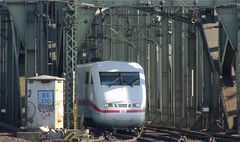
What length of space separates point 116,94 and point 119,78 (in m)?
1.00

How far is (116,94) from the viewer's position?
29.3 meters

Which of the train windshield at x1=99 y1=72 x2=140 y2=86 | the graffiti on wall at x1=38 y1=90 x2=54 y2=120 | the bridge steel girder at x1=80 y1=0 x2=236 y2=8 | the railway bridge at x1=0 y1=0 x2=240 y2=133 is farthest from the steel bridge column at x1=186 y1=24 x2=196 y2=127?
the graffiti on wall at x1=38 y1=90 x2=54 y2=120

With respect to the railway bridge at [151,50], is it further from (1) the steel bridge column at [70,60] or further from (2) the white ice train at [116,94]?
(2) the white ice train at [116,94]

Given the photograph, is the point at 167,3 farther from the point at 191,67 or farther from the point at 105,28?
the point at 105,28

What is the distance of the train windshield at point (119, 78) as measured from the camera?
98.0 ft

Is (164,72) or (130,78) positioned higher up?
(130,78)

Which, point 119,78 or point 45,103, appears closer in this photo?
point 45,103

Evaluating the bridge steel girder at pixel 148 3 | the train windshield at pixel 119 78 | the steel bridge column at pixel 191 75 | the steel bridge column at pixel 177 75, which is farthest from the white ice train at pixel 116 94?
the steel bridge column at pixel 177 75

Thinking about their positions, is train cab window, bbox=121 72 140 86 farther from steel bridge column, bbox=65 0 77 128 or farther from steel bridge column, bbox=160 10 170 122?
steel bridge column, bbox=160 10 170 122

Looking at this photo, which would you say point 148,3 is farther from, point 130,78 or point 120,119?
point 120,119

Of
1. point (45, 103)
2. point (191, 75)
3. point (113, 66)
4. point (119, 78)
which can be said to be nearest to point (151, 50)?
point (191, 75)

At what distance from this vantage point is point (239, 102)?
28812 mm

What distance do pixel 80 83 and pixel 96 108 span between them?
3712 millimetres

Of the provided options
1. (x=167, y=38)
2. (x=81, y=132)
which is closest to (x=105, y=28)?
(x=167, y=38)
